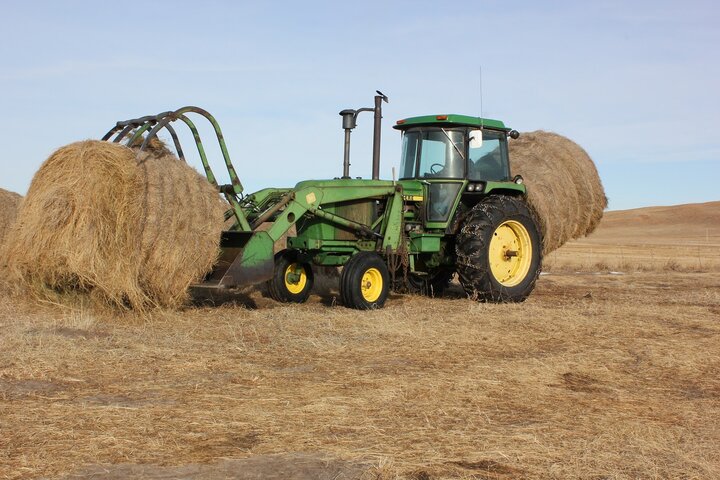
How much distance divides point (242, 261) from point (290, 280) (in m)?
2.12

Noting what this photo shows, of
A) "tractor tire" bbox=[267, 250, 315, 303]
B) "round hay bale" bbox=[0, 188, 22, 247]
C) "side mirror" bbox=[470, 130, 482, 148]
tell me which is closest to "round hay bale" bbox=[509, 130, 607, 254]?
"side mirror" bbox=[470, 130, 482, 148]

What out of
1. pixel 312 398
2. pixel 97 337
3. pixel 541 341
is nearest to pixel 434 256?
pixel 541 341

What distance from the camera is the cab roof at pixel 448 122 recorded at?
1102 cm

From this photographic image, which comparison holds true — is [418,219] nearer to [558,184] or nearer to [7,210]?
[558,184]

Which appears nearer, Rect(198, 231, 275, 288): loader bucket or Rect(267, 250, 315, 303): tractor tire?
Rect(198, 231, 275, 288): loader bucket

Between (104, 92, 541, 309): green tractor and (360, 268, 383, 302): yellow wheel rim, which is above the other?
(104, 92, 541, 309): green tractor

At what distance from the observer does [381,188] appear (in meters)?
10.9

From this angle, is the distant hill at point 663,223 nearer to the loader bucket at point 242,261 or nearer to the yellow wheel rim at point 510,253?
the yellow wheel rim at point 510,253

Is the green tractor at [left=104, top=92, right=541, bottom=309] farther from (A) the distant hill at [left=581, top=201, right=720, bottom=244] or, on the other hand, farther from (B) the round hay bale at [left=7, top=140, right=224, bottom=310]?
(A) the distant hill at [left=581, top=201, right=720, bottom=244]

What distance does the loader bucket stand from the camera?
885 centimetres

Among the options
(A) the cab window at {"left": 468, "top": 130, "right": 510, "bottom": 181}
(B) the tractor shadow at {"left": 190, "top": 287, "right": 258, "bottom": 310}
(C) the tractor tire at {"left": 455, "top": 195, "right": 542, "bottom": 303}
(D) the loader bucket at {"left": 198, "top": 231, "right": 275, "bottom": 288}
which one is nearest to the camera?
(D) the loader bucket at {"left": 198, "top": 231, "right": 275, "bottom": 288}

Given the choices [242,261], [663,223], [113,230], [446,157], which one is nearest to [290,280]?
[242,261]

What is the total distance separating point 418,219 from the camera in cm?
1123

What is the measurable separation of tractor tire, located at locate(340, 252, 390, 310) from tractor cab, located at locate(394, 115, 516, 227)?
1.23 meters
